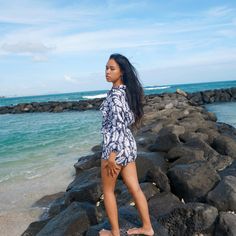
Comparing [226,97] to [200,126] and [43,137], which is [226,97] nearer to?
[43,137]

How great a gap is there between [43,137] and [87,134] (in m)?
1.82

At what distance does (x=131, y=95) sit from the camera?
147 inches

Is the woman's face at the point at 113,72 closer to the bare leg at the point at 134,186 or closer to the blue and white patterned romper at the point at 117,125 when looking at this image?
the blue and white patterned romper at the point at 117,125

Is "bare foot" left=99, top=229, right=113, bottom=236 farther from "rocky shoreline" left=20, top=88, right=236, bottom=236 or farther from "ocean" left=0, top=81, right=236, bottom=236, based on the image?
"ocean" left=0, top=81, right=236, bottom=236

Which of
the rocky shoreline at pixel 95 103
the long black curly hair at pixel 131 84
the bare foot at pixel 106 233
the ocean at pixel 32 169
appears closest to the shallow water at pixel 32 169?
the ocean at pixel 32 169

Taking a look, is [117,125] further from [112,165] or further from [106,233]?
[106,233]

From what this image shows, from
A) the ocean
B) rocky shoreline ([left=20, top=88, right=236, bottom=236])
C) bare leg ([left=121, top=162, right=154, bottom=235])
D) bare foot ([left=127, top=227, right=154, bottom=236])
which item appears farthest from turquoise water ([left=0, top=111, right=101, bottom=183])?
bare leg ([left=121, top=162, right=154, bottom=235])

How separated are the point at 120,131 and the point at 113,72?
21.8 inches

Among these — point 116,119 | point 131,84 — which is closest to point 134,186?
point 116,119

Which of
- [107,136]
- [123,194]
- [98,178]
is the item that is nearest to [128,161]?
[107,136]

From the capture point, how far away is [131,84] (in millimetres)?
3764

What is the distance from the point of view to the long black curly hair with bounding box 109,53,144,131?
374cm

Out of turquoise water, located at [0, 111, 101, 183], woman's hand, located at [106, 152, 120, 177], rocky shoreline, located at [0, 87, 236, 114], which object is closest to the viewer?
woman's hand, located at [106, 152, 120, 177]

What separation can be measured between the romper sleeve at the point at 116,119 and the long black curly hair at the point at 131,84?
13cm
